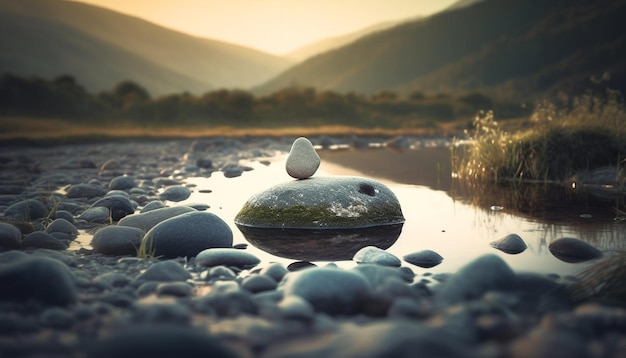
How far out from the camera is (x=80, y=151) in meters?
25.0

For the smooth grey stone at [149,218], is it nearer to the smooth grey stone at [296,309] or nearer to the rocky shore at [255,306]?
the rocky shore at [255,306]

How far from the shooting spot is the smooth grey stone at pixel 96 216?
8375 mm

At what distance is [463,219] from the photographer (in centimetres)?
909

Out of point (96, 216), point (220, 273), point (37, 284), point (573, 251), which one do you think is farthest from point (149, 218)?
point (573, 251)

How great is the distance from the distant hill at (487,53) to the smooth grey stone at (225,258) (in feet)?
257

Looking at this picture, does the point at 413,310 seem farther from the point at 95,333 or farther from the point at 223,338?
the point at 95,333

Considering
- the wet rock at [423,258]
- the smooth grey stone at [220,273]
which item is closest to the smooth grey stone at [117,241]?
the smooth grey stone at [220,273]

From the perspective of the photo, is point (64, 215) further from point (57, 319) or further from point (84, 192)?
point (57, 319)

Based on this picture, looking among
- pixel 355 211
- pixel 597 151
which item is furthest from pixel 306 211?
pixel 597 151

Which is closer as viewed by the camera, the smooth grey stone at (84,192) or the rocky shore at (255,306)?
the rocky shore at (255,306)

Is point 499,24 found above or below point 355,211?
above

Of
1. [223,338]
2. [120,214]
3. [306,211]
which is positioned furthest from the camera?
[120,214]

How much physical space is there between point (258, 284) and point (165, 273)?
87cm

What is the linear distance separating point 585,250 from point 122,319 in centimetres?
488
